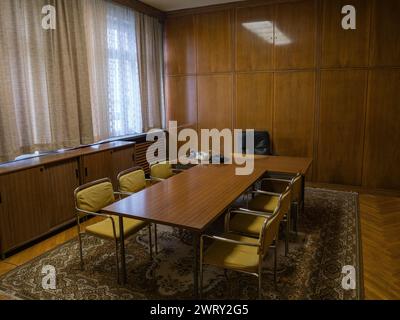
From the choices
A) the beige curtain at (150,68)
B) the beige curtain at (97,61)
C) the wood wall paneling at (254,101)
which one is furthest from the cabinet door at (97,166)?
the wood wall paneling at (254,101)

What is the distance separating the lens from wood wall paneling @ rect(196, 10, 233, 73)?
18.3 feet

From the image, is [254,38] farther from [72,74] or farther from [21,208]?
[21,208]

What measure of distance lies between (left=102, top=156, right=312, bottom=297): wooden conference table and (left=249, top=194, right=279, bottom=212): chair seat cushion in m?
0.28

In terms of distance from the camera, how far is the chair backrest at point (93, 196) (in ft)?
9.02

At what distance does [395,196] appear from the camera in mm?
4750

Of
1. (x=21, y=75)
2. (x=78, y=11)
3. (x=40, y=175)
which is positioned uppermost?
(x=78, y=11)

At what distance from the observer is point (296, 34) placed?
16.7 feet

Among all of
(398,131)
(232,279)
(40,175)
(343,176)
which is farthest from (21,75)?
(398,131)

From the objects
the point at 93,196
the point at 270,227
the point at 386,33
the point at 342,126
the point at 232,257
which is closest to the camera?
the point at 270,227

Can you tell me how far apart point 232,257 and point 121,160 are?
2.80 m

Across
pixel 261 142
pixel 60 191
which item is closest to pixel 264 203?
pixel 261 142

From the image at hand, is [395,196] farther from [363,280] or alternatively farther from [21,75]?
[21,75]

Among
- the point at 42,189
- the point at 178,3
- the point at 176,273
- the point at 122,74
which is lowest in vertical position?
the point at 176,273
